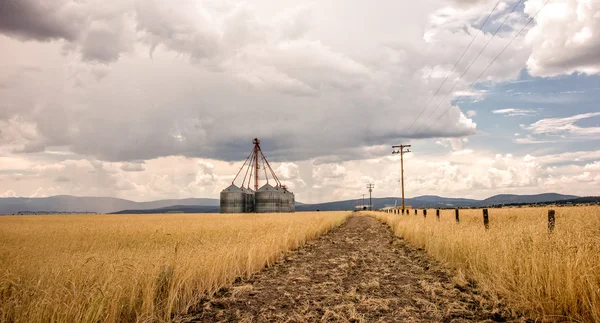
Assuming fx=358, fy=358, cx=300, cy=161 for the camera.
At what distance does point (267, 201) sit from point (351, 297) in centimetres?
8995

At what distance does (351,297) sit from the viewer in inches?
274

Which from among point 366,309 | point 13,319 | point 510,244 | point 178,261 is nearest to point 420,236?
point 510,244

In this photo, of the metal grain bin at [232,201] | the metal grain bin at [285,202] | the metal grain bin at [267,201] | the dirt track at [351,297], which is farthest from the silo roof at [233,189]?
the dirt track at [351,297]

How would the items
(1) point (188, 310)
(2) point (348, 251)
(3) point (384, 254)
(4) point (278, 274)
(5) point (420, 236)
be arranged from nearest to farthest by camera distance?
(1) point (188, 310)
(4) point (278, 274)
(3) point (384, 254)
(2) point (348, 251)
(5) point (420, 236)

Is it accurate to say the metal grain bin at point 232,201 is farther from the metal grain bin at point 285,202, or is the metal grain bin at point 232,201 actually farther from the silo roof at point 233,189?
the metal grain bin at point 285,202

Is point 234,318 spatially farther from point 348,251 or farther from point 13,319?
point 348,251

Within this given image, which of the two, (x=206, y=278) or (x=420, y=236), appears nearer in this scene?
(x=206, y=278)

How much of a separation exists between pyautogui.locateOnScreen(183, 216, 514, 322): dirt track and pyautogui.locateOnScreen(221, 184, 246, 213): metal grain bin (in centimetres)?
8334

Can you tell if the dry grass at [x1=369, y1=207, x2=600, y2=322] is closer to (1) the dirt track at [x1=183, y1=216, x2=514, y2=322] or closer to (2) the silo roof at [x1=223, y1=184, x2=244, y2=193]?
(1) the dirt track at [x1=183, y1=216, x2=514, y2=322]

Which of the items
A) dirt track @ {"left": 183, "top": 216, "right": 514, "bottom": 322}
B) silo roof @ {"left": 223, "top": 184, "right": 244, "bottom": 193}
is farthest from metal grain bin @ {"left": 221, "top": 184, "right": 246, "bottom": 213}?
dirt track @ {"left": 183, "top": 216, "right": 514, "bottom": 322}

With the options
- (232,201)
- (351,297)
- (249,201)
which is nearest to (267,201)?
(249,201)

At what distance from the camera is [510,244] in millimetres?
7684

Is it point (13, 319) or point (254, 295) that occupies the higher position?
point (13, 319)

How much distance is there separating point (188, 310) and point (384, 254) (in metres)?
8.65
